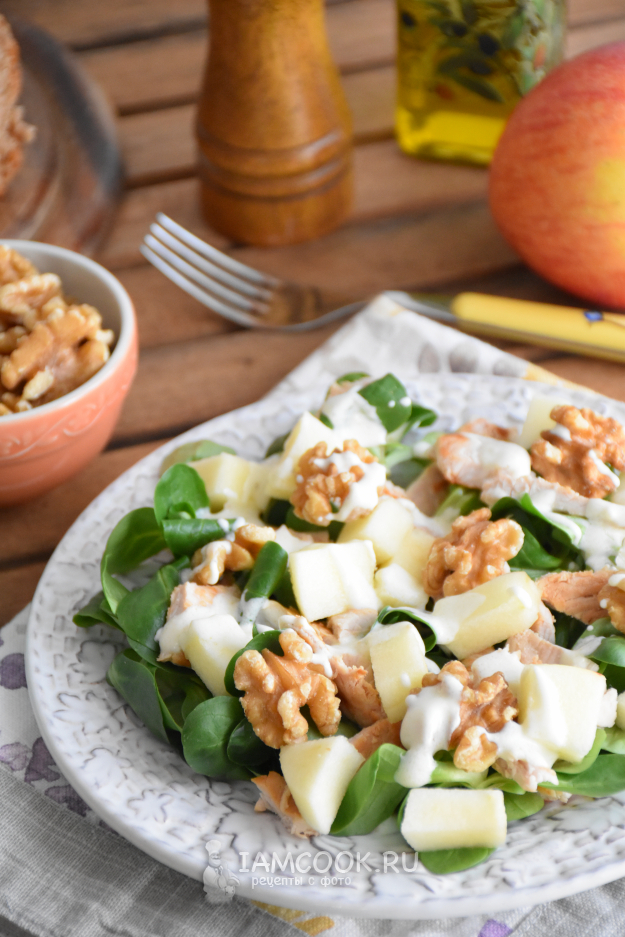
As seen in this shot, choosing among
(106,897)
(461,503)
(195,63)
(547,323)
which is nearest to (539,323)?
(547,323)

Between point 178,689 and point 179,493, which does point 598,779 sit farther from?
point 179,493

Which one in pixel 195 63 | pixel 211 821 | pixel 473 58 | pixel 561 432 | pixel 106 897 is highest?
pixel 473 58

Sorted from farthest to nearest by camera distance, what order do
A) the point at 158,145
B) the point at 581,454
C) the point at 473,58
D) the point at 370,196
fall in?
the point at 158,145, the point at 370,196, the point at 473,58, the point at 581,454

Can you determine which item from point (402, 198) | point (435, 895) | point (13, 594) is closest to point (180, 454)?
point (13, 594)

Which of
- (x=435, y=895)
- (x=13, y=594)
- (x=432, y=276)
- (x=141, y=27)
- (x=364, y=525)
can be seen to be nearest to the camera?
(x=435, y=895)

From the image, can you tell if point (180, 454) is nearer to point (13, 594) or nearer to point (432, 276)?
point (13, 594)

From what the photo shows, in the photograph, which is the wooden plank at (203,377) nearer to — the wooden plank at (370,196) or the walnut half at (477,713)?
the wooden plank at (370,196)
